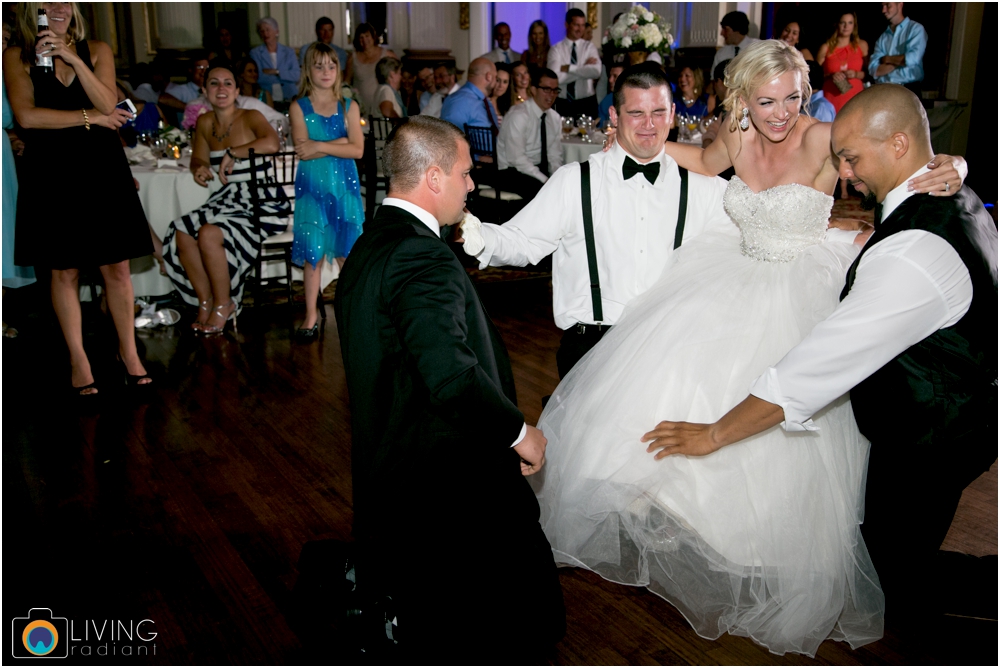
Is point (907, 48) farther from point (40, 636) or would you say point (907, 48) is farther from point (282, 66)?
point (40, 636)

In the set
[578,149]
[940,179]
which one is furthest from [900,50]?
[940,179]

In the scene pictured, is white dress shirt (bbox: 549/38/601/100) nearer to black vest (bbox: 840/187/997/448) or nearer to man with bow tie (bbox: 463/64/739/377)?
man with bow tie (bbox: 463/64/739/377)

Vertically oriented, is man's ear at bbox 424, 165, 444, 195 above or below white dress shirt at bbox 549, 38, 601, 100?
below

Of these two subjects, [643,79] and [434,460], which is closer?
[434,460]

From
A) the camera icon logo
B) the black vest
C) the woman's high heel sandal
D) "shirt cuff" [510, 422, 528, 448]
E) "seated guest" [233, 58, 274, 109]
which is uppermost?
"seated guest" [233, 58, 274, 109]

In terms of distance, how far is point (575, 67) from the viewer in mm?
8531

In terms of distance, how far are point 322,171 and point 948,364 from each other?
3.50 metres

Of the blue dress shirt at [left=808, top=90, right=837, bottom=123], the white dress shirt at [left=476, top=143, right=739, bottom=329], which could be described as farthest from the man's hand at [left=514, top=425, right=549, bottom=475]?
the blue dress shirt at [left=808, top=90, right=837, bottom=123]

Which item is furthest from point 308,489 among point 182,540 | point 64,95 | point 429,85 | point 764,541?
point 429,85

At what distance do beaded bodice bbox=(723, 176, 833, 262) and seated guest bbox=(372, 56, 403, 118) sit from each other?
20.2ft

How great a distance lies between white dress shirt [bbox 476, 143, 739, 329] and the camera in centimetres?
250

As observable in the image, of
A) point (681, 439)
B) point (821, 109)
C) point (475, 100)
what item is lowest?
point (681, 439)

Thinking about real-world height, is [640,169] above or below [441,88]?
below

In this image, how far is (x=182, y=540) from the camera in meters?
2.50
